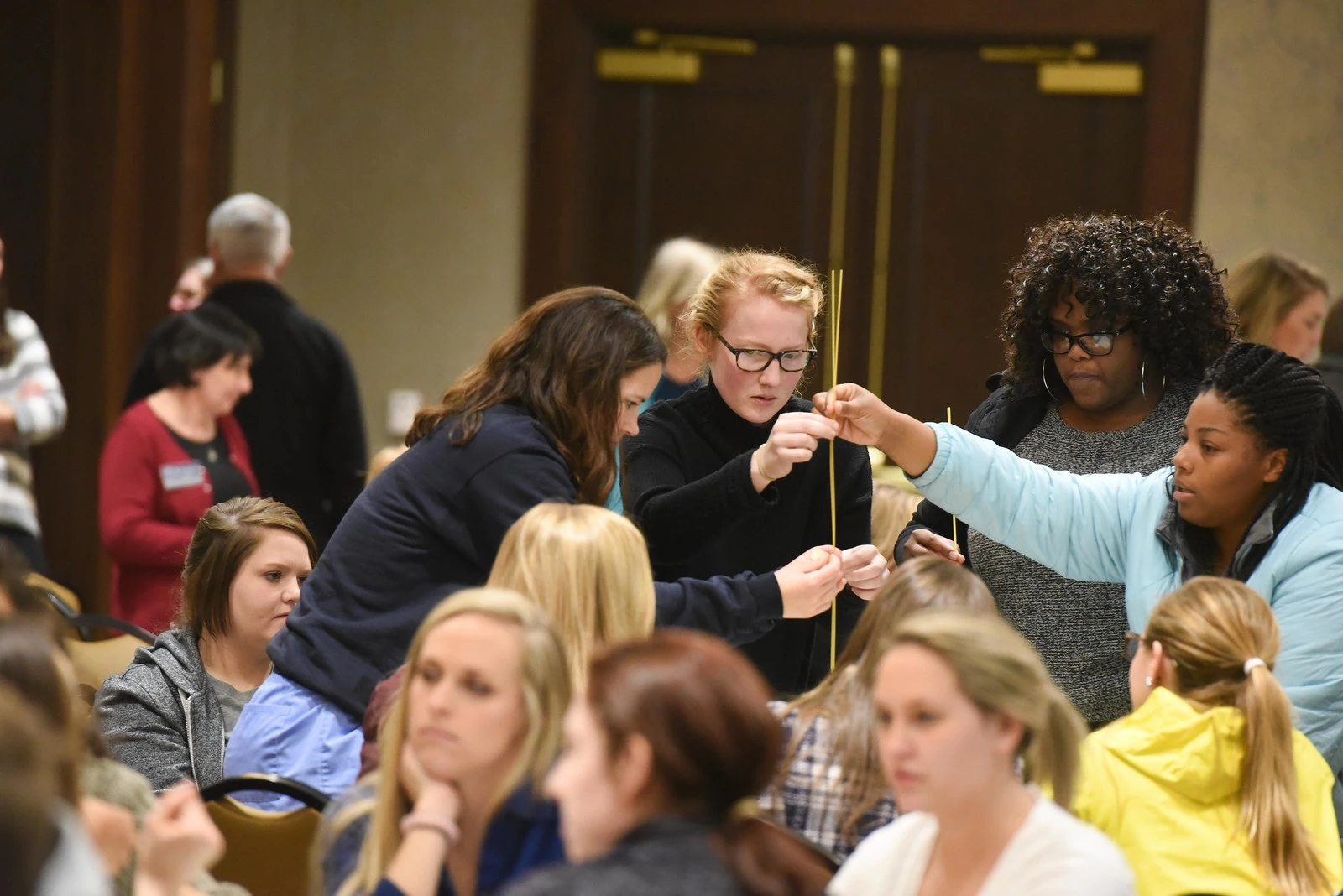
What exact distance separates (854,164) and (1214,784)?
14.0ft

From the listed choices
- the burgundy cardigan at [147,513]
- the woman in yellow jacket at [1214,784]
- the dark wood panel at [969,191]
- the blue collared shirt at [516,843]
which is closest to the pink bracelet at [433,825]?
the blue collared shirt at [516,843]

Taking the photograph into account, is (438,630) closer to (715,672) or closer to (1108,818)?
(715,672)

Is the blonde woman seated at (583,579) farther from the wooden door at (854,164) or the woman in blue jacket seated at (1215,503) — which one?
the wooden door at (854,164)

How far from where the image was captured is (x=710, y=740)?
1.75 m

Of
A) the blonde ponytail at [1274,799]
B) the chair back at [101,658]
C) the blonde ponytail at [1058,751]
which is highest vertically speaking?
the blonde ponytail at [1058,751]

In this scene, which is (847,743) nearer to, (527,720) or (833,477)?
(527,720)

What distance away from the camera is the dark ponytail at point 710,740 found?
5.73ft

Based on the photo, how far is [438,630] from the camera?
213 cm

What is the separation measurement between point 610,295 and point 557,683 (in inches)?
37.1

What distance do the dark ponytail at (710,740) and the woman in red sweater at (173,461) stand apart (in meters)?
2.98

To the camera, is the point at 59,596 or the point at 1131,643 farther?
the point at 59,596

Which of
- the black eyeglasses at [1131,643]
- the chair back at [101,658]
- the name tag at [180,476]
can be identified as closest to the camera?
the black eyeglasses at [1131,643]

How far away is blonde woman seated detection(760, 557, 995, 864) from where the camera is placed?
2.42m

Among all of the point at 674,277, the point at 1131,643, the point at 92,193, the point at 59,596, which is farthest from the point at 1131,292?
the point at 92,193
